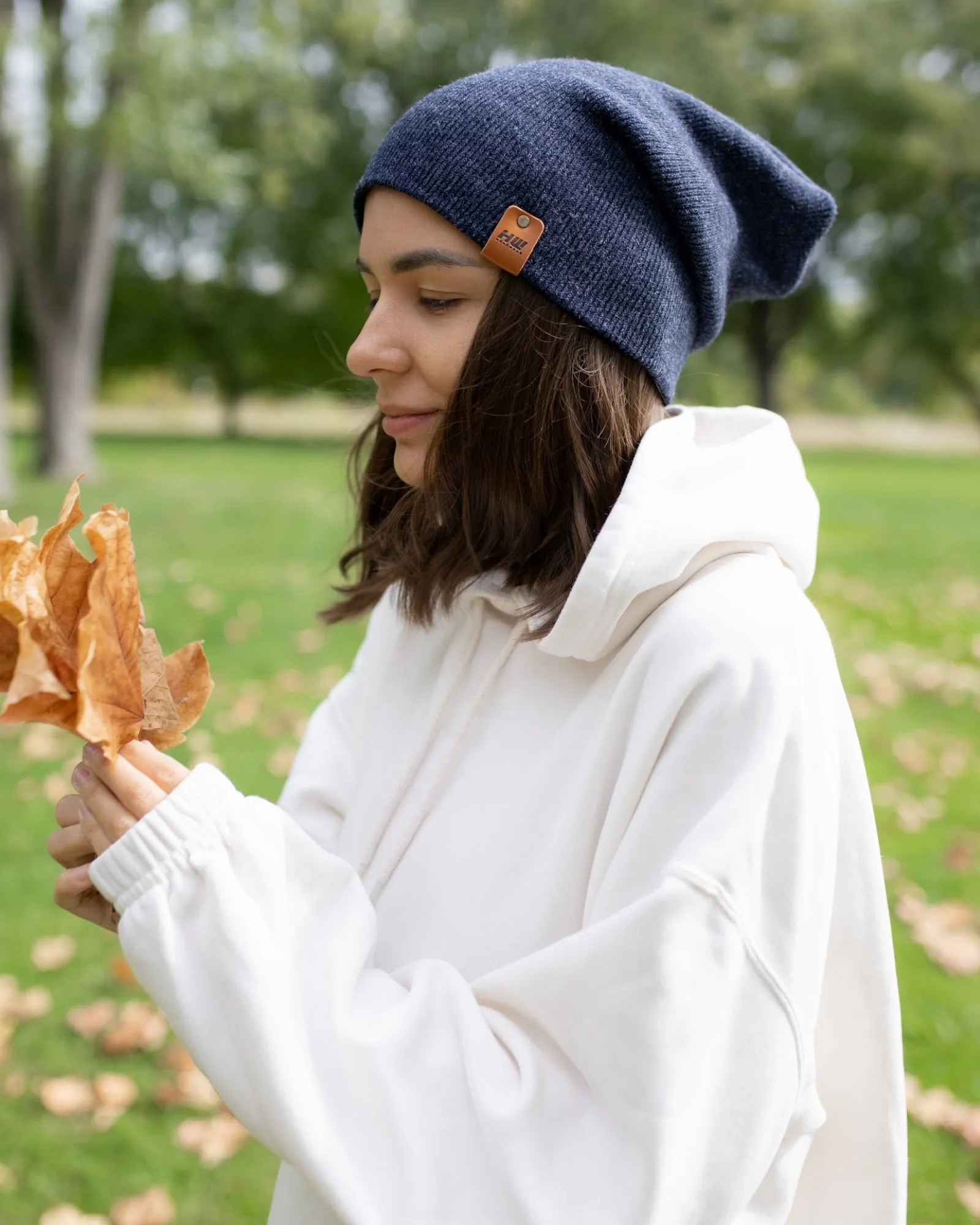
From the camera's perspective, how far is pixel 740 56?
26.9 metres

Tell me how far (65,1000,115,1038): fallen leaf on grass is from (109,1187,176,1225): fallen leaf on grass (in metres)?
0.64

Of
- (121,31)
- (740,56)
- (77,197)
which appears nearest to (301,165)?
(740,56)

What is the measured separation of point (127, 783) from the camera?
4.19 ft

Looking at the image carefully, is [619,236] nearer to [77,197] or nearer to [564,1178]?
[564,1178]

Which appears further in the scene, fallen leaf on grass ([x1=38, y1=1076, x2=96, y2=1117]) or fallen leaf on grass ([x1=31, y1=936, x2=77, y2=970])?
fallen leaf on grass ([x1=31, y1=936, x2=77, y2=970])

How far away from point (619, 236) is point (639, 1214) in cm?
120

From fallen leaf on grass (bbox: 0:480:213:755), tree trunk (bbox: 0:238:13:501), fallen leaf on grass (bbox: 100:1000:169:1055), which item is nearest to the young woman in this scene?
fallen leaf on grass (bbox: 0:480:213:755)

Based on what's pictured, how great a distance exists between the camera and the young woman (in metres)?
1.17

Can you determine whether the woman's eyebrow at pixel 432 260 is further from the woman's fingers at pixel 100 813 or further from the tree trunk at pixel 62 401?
the tree trunk at pixel 62 401

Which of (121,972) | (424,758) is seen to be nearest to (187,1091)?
(121,972)

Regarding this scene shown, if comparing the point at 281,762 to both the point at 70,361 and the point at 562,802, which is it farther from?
the point at 70,361

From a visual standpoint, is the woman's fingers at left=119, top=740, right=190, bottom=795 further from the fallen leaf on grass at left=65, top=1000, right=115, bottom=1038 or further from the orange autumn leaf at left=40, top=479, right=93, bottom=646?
the fallen leaf on grass at left=65, top=1000, right=115, bottom=1038

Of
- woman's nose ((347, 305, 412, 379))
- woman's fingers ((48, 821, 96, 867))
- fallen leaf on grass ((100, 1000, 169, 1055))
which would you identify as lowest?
fallen leaf on grass ((100, 1000, 169, 1055))

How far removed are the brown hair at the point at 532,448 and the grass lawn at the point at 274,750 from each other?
0.83 meters
